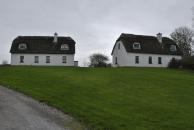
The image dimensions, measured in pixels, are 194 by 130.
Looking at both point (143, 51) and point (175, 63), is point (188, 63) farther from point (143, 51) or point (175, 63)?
point (143, 51)

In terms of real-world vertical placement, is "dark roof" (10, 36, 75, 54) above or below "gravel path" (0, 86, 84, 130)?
above

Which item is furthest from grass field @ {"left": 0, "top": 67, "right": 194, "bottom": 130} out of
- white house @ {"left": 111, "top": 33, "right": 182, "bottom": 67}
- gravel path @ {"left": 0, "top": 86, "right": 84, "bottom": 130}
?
white house @ {"left": 111, "top": 33, "right": 182, "bottom": 67}

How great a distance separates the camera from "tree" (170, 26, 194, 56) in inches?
3939

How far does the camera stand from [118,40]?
82438 mm

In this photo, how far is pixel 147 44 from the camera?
269 ft

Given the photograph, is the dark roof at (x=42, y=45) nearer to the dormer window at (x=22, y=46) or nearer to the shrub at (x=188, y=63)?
the dormer window at (x=22, y=46)

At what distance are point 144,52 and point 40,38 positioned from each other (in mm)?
20073

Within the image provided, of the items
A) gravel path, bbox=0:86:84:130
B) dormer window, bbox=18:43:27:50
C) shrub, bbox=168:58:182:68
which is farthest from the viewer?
dormer window, bbox=18:43:27:50

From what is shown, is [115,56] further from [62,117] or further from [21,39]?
[62,117]

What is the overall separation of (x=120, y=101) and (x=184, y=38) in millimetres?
78617

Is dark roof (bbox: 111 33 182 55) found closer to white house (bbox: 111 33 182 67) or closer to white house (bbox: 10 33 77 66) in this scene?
white house (bbox: 111 33 182 67)

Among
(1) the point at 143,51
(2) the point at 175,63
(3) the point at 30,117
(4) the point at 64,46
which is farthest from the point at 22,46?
(3) the point at 30,117

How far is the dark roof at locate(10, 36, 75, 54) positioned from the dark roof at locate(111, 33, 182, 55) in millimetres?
9893

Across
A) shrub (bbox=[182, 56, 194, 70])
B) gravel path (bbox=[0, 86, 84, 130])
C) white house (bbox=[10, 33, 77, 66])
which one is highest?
white house (bbox=[10, 33, 77, 66])
